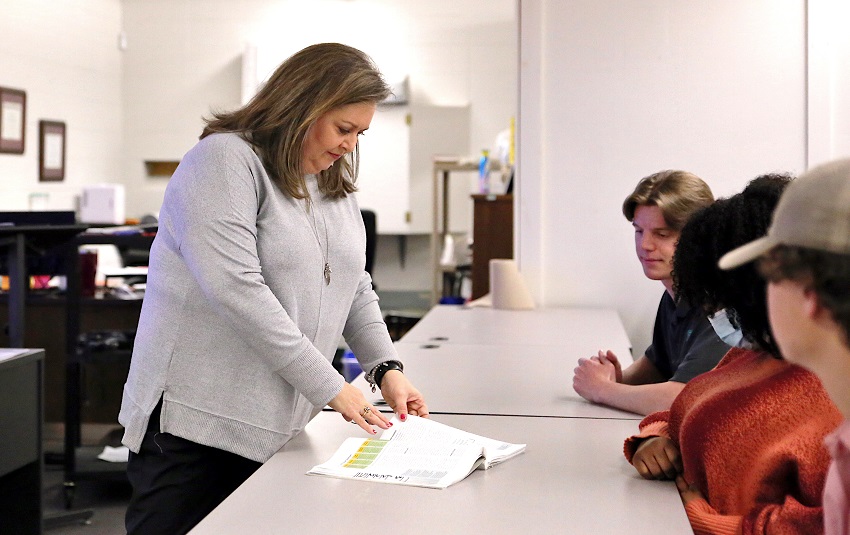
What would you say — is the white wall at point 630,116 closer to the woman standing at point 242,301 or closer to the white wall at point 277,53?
the woman standing at point 242,301

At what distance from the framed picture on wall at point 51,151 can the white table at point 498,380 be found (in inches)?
207

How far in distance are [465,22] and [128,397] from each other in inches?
288

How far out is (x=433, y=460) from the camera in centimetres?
Answer: 145

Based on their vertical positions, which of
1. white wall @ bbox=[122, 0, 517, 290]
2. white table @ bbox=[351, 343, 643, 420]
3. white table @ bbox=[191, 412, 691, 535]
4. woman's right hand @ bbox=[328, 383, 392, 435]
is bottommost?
white table @ bbox=[191, 412, 691, 535]

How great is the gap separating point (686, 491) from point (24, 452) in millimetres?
1837

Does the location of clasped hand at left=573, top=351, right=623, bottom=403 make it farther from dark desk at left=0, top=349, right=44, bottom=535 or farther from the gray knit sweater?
dark desk at left=0, top=349, right=44, bottom=535

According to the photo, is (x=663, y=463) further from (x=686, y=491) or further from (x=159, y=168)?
(x=159, y=168)

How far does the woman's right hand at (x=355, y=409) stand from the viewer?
1493mm

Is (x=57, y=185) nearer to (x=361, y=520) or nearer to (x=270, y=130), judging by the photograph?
(x=270, y=130)

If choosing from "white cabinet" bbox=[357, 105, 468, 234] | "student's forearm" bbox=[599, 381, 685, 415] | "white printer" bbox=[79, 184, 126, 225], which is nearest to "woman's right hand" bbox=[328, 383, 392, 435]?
"student's forearm" bbox=[599, 381, 685, 415]

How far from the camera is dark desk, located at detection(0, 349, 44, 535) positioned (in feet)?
7.95

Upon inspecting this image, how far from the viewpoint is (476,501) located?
128cm

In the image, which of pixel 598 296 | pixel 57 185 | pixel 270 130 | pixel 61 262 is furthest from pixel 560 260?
pixel 57 185

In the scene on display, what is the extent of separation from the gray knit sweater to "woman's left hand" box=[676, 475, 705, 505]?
1.86 ft
